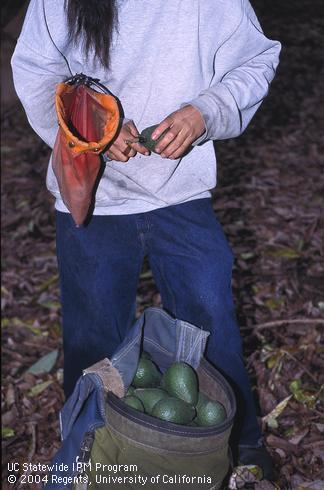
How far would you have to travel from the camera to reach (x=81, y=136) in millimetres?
2469

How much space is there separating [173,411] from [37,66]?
130cm

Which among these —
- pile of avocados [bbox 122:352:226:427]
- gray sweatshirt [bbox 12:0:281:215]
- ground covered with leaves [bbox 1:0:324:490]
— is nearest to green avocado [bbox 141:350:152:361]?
pile of avocados [bbox 122:352:226:427]

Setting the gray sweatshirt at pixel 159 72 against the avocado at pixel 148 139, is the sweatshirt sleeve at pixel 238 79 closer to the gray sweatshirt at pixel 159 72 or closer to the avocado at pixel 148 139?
the gray sweatshirt at pixel 159 72

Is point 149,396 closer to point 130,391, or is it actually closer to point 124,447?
point 130,391

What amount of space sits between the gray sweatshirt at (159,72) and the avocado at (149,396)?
68 centimetres

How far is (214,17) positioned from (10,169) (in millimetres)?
5021

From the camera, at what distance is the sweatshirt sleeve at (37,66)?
7.82 feet

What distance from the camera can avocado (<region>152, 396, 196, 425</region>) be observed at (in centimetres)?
235

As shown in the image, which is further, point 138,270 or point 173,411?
point 138,270

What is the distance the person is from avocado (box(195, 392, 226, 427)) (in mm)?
284

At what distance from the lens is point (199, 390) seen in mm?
2635

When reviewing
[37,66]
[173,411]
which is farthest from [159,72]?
[173,411]

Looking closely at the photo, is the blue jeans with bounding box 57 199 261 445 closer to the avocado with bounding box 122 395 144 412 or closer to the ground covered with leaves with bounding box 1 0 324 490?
the avocado with bounding box 122 395 144 412

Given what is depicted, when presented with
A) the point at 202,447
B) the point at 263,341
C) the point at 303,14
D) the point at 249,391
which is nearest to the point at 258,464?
the point at 249,391
